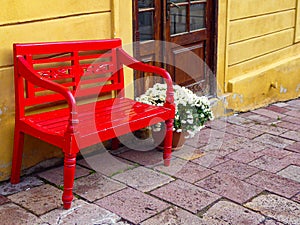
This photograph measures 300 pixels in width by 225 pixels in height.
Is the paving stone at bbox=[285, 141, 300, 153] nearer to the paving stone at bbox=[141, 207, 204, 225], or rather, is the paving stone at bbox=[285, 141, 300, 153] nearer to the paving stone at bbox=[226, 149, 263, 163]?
the paving stone at bbox=[226, 149, 263, 163]

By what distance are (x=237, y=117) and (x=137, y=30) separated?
1.92m

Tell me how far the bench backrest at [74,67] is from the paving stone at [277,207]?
156 centimetres

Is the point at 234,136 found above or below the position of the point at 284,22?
below

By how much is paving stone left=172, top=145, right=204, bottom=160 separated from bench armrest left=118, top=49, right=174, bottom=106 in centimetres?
61

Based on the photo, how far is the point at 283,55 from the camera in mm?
7086

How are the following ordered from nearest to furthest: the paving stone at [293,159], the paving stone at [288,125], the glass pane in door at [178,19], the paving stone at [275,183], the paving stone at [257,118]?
the paving stone at [275,183], the paving stone at [293,159], the glass pane in door at [178,19], the paving stone at [288,125], the paving stone at [257,118]

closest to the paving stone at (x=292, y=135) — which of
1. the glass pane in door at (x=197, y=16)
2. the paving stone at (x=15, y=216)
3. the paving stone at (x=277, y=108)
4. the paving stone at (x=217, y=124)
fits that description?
the paving stone at (x=217, y=124)

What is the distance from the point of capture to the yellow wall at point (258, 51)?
5.86m

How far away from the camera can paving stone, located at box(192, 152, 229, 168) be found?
4.38m

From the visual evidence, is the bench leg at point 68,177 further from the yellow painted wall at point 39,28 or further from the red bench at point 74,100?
the yellow painted wall at point 39,28

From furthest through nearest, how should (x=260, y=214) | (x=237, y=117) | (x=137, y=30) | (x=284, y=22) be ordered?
1. (x=284, y=22)
2. (x=237, y=117)
3. (x=137, y=30)
4. (x=260, y=214)

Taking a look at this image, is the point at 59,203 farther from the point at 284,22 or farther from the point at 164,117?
the point at 284,22

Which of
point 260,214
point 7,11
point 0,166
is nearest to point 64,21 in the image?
point 7,11

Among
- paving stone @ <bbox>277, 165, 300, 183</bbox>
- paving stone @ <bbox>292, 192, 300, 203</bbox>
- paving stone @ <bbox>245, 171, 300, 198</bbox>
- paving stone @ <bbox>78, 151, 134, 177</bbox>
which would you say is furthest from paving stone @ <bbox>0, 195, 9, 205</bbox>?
paving stone @ <bbox>277, 165, 300, 183</bbox>
